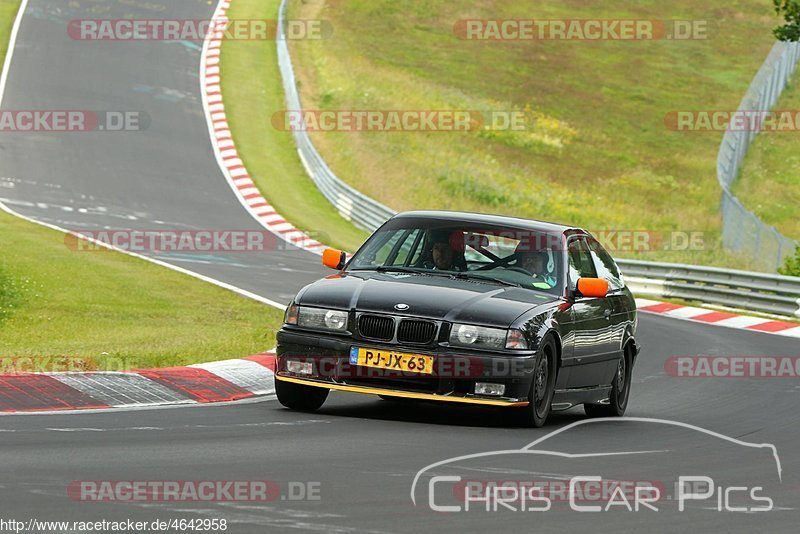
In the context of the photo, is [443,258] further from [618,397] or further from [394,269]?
[618,397]

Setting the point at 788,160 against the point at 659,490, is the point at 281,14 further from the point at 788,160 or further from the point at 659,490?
the point at 659,490

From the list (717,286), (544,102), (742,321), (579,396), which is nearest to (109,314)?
(579,396)

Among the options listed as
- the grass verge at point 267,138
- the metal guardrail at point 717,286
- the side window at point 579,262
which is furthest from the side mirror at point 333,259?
the grass verge at point 267,138

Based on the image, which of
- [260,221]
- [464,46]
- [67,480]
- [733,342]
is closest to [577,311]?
[67,480]

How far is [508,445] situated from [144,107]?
33.7 metres

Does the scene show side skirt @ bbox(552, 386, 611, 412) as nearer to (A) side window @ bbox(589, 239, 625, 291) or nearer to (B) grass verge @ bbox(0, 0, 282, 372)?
(A) side window @ bbox(589, 239, 625, 291)

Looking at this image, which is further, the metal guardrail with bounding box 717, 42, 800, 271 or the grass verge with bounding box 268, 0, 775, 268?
the grass verge with bounding box 268, 0, 775, 268

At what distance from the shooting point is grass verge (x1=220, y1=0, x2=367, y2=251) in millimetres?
34116

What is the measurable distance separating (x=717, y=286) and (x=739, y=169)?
1999 cm

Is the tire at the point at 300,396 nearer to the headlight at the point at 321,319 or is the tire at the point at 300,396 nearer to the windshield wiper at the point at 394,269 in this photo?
the headlight at the point at 321,319

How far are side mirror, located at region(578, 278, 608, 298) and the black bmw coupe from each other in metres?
0.01

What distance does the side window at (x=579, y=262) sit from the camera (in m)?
11.9

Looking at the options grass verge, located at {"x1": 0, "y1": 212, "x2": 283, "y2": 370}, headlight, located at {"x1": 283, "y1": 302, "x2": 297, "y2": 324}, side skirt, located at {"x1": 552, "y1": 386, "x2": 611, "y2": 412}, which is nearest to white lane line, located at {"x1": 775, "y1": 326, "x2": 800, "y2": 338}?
grass verge, located at {"x1": 0, "y1": 212, "x2": 283, "y2": 370}

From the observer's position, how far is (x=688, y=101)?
58.9 metres
